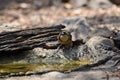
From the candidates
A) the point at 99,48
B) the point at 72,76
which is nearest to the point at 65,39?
the point at 99,48

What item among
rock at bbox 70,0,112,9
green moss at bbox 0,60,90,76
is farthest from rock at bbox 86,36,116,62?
rock at bbox 70,0,112,9

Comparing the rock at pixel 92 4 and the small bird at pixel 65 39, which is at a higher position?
the small bird at pixel 65 39

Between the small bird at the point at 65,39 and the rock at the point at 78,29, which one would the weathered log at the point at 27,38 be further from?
the rock at the point at 78,29

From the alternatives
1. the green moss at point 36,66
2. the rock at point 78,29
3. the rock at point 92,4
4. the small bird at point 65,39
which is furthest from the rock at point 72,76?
the rock at point 92,4

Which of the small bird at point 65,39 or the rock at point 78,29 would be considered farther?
the rock at point 78,29

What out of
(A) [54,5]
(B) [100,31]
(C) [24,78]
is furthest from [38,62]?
(A) [54,5]

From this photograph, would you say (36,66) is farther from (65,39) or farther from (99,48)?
(99,48)

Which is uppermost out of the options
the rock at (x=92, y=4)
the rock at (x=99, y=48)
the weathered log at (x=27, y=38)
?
the weathered log at (x=27, y=38)

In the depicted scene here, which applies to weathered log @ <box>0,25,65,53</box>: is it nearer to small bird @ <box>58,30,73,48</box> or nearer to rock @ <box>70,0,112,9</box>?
small bird @ <box>58,30,73,48</box>
